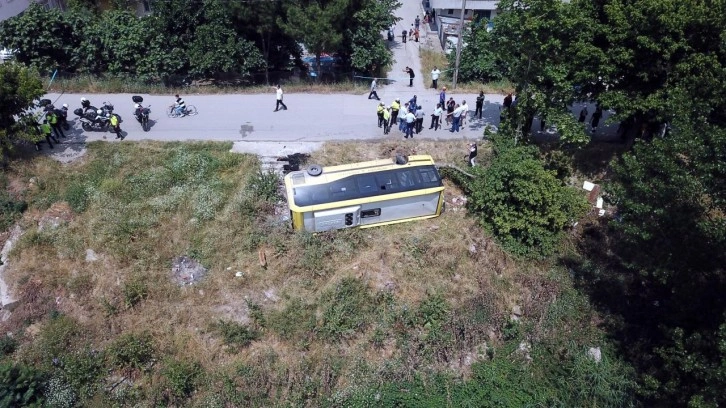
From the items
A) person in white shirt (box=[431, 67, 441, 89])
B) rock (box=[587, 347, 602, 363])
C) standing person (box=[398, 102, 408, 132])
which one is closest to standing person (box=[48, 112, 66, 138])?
standing person (box=[398, 102, 408, 132])

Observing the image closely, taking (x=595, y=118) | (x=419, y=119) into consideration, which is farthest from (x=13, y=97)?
(x=595, y=118)

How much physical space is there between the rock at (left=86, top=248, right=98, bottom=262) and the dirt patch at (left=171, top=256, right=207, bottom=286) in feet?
8.35

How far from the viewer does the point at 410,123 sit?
69.4 ft

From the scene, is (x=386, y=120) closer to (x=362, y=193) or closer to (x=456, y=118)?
(x=456, y=118)

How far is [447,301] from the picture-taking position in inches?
612

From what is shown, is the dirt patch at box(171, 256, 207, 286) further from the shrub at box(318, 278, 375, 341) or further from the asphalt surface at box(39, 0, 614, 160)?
the asphalt surface at box(39, 0, 614, 160)

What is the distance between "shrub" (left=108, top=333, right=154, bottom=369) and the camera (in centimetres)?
1387

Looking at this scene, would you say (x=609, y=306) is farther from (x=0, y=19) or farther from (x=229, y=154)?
(x=0, y=19)

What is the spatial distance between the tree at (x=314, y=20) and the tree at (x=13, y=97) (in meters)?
10.5

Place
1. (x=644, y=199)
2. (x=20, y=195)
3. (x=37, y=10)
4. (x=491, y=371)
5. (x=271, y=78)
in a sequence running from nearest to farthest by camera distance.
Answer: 1. (x=644, y=199)
2. (x=491, y=371)
3. (x=20, y=195)
4. (x=37, y=10)
5. (x=271, y=78)

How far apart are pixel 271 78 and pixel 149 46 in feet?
20.1

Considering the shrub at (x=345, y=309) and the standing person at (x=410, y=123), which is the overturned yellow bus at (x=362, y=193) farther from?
the standing person at (x=410, y=123)

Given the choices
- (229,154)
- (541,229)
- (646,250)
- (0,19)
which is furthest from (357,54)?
(0,19)

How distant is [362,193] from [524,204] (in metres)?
5.21
